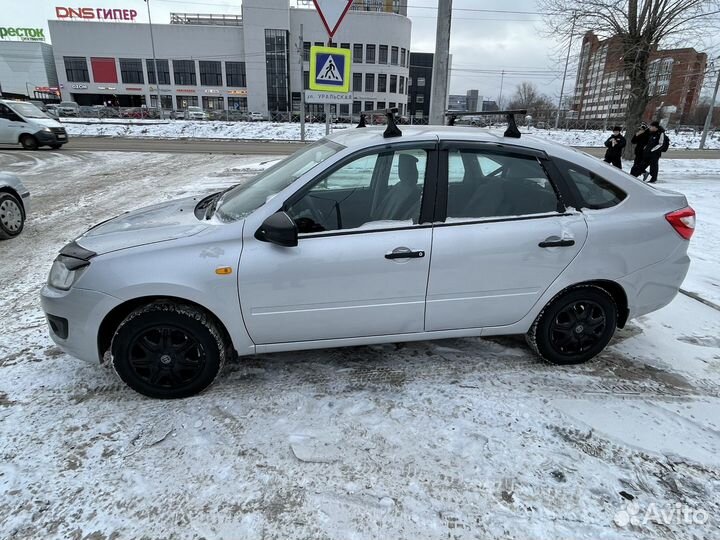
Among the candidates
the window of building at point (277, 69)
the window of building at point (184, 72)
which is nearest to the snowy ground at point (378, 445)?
the window of building at point (277, 69)

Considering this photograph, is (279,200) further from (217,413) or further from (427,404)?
(427,404)

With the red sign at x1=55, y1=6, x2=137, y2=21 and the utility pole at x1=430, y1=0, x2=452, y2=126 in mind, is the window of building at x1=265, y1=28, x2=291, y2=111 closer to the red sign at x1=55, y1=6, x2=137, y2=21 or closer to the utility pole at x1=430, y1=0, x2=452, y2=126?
the red sign at x1=55, y1=6, x2=137, y2=21

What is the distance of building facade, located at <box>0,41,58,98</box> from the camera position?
284 feet

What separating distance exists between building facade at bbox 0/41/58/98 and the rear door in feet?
348

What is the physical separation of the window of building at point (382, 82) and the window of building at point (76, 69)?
50898 millimetres

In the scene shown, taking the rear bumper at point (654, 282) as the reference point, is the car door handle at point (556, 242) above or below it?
above

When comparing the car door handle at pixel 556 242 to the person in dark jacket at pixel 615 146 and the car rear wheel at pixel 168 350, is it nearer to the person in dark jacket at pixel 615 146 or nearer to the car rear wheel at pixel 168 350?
the car rear wheel at pixel 168 350

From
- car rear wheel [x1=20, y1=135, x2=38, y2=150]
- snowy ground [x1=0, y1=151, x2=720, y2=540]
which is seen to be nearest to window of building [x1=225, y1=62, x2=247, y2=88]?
car rear wheel [x1=20, y1=135, x2=38, y2=150]

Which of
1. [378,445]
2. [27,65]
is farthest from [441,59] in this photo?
[27,65]

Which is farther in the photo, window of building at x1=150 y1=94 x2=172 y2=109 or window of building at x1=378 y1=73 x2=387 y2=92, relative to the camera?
window of building at x1=150 y1=94 x2=172 y2=109

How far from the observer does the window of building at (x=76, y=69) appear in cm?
7794

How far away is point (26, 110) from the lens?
17.8 metres

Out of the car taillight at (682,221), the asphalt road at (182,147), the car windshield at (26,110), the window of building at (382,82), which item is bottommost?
the asphalt road at (182,147)

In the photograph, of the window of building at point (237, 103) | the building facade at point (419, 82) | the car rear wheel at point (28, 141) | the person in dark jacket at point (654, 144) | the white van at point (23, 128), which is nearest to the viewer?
A: the person in dark jacket at point (654, 144)
